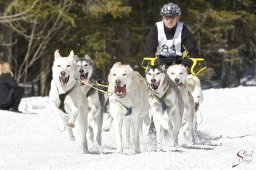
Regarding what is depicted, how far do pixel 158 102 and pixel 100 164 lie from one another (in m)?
2.11

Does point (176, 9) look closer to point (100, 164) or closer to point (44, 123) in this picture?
point (100, 164)

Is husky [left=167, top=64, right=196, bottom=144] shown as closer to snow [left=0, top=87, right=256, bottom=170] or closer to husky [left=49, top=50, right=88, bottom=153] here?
snow [left=0, top=87, right=256, bottom=170]

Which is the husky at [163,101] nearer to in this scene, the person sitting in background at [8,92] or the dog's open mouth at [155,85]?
the dog's open mouth at [155,85]

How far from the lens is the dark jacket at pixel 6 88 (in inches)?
543

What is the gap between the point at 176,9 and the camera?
8.15 m

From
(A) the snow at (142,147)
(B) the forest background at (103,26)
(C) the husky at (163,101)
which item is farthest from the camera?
(B) the forest background at (103,26)

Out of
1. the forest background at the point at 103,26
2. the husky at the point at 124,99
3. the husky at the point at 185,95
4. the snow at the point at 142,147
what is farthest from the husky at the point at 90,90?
the forest background at the point at 103,26

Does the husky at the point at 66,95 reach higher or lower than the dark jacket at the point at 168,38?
lower

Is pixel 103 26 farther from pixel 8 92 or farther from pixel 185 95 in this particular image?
pixel 185 95

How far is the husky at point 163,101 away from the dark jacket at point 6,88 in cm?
657

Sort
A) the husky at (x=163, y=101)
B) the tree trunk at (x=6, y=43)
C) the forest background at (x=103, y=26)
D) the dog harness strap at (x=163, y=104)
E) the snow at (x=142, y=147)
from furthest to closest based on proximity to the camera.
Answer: the tree trunk at (x=6, y=43) < the forest background at (x=103, y=26) < the dog harness strap at (x=163, y=104) < the husky at (x=163, y=101) < the snow at (x=142, y=147)

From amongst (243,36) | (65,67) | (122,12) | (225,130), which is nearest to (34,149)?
(65,67)

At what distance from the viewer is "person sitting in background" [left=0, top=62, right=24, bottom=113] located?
45.2 ft

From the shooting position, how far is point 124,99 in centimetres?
703
